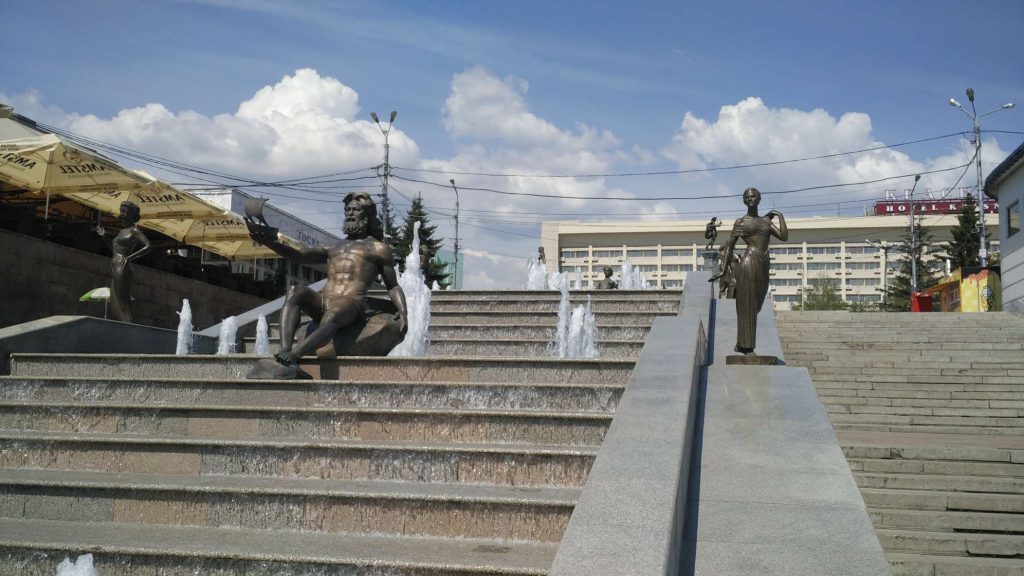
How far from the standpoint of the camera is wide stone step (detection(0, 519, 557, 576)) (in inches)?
167

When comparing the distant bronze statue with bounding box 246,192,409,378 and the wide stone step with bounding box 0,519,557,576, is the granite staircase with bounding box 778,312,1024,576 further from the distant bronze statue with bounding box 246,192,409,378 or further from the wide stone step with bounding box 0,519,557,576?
the distant bronze statue with bounding box 246,192,409,378

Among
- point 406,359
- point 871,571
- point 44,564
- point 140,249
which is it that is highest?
point 140,249

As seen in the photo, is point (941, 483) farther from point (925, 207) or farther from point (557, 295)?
point (925, 207)

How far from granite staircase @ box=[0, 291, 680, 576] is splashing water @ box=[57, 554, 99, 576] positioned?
0.20 ft

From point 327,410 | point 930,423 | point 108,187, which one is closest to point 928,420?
point 930,423

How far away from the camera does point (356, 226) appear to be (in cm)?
868

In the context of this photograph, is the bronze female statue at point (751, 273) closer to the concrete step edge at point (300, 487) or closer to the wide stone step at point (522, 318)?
the concrete step edge at point (300, 487)

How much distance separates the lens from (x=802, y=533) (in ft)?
13.4

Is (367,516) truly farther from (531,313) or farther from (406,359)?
(531,313)

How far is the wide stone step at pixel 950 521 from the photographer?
17.8ft

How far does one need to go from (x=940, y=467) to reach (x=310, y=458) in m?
4.69

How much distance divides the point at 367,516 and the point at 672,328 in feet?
10.6

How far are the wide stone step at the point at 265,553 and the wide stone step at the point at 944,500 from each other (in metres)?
2.66

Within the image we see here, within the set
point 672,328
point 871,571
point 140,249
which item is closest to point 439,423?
point 672,328
